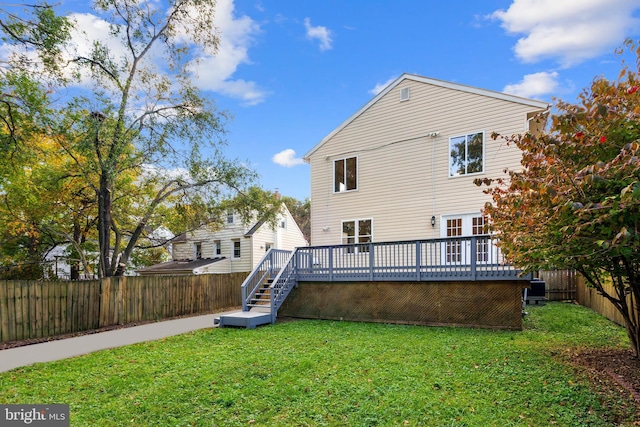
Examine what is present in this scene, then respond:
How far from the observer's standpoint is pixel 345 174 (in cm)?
1365

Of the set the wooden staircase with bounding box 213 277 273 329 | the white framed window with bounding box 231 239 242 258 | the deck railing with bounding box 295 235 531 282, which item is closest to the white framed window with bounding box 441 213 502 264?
the deck railing with bounding box 295 235 531 282

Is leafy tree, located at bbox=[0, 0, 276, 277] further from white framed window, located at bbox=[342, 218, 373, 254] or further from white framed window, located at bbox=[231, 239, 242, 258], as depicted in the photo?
white framed window, located at bbox=[231, 239, 242, 258]

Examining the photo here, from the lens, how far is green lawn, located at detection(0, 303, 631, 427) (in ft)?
12.3

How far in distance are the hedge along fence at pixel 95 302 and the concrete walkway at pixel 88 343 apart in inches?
26.8

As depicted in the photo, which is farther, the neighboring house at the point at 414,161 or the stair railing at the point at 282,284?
the neighboring house at the point at 414,161

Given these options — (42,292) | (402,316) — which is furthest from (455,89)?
(42,292)

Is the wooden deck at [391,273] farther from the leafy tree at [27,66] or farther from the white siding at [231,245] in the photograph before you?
the white siding at [231,245]

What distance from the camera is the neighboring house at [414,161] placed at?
11039 mm

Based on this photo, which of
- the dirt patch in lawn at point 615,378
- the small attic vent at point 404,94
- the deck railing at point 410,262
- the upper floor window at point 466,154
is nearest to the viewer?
the dirt patch in lawn at point 615,378

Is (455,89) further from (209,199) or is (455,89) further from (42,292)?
(42,292)

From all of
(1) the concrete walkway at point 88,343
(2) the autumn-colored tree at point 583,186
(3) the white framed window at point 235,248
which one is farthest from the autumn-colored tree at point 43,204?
(2) the autumn-colored tree at point 583,186

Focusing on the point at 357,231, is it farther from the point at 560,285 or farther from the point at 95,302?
the point at 95,302

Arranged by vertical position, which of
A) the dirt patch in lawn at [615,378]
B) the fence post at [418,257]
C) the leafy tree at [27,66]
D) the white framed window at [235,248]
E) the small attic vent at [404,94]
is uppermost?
the small attic vent at [404,94]

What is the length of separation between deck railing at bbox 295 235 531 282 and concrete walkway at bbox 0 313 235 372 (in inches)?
141
